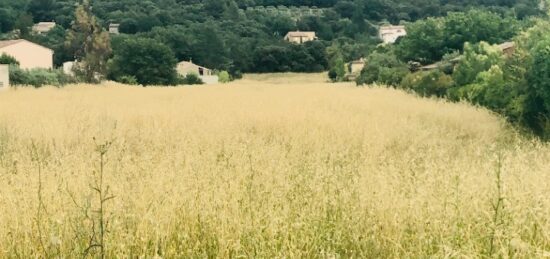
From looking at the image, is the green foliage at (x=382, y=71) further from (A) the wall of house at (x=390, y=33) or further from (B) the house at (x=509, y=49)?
(A) the wall of house at (x=390, y=33)

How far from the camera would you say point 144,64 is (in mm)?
57812

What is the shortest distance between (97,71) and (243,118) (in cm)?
3298

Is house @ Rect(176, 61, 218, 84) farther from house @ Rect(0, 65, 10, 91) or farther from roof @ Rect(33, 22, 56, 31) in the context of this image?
house @ Rect(0, 65, 10, 91)

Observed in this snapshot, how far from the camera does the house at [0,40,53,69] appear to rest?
162 feet

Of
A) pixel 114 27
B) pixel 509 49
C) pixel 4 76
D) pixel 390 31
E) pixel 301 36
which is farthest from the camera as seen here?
pixel 390 31

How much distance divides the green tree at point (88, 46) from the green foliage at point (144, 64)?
11.3m

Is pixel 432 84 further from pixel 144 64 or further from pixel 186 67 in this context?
pixel 186 67

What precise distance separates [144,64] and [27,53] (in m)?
10.6

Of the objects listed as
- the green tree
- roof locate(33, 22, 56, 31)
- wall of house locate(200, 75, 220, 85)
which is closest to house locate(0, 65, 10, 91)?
the green tree

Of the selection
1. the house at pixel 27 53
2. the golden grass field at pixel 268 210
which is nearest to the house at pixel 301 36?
the house at pixel 27 53

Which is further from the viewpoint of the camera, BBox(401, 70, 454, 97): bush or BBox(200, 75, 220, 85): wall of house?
BBox(200, 75, 220, 85): wall of house

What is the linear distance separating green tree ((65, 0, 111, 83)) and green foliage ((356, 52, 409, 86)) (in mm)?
18535

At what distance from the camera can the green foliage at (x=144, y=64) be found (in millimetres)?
57938

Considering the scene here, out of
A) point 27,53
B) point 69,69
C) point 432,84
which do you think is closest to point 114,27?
point 27,53
